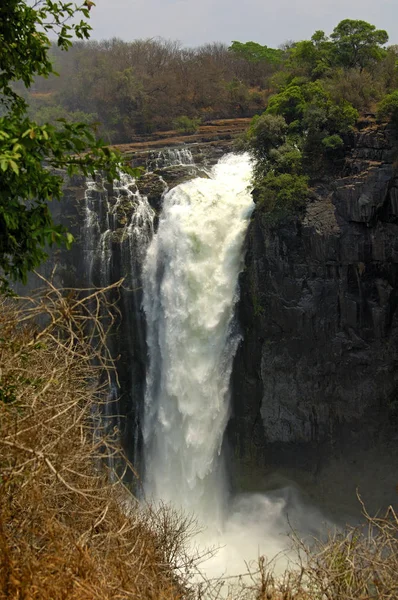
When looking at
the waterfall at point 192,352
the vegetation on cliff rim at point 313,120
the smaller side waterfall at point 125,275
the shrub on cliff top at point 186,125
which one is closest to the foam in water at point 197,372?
the waterfall at point 192,352

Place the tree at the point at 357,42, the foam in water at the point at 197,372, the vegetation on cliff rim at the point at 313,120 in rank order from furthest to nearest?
the tree at the point at 357,42 → the foam in water at the point at 197,372 → the vegetation on cliff rim at the point at 313,120

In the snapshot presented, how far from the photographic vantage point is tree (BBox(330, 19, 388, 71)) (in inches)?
1067

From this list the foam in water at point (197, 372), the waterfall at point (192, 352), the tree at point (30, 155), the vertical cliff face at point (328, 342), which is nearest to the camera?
the tree at point (30, 155)

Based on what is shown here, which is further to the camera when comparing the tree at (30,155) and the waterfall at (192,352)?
the waterfall at (192,352)

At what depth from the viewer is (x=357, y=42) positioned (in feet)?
90.3

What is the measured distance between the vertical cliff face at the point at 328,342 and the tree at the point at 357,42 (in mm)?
7209

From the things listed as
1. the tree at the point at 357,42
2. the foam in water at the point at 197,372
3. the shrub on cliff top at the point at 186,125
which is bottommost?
the foam in water at the point at 197,372

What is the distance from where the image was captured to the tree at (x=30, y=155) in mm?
6426

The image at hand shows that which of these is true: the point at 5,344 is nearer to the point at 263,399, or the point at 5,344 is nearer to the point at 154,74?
the point at 263,399

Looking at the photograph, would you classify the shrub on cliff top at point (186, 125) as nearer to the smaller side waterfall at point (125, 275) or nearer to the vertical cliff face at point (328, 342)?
the smaller side waterfall at point (125, 275)

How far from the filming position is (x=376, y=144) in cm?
2136

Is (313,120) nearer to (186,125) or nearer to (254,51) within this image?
(186,125)

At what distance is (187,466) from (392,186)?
38.7 feet

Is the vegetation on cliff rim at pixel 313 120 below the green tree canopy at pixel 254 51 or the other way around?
below
